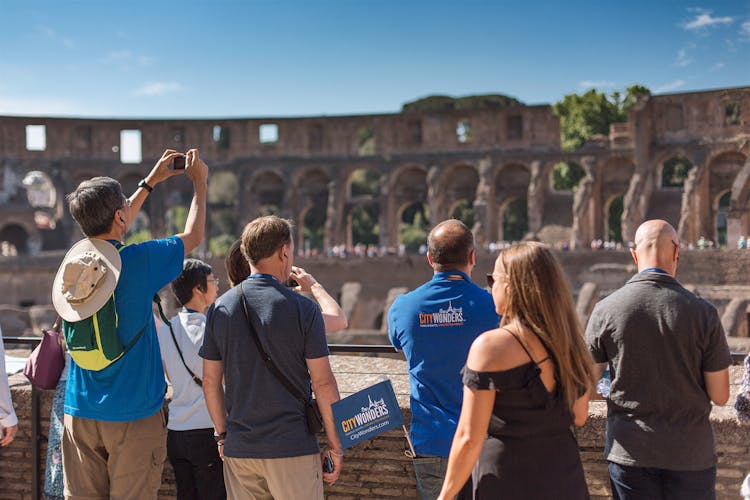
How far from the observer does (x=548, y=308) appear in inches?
112

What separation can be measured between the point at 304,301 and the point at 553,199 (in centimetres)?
3274

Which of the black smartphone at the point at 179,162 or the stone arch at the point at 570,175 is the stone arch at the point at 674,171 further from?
the black smartphone at the point at 179,162

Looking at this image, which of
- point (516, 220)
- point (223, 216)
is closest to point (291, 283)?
point (516, 220)

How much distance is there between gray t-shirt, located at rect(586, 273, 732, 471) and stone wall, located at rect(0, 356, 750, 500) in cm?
88

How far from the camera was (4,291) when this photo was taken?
3075 cm

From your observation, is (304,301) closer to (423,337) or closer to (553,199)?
(423,337)

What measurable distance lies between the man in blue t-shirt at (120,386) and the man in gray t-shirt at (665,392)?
224 centimetres

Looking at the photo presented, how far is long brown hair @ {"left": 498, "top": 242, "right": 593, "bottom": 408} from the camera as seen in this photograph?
286cm

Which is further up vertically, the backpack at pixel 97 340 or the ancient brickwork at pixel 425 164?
the ancient brickwork at pixel 425 164

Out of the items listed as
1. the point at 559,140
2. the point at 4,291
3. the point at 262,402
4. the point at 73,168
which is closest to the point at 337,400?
the point at 262,402

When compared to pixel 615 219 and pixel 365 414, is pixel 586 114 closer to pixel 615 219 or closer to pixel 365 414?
pixel 615 219

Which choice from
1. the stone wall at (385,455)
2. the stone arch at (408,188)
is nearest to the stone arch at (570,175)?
the stone arch at (408,188)

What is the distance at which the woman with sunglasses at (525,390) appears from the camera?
2854 mm

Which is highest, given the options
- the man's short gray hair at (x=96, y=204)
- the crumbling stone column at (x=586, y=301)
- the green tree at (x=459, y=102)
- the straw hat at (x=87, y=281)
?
the green tree at (x=459, y=102)
